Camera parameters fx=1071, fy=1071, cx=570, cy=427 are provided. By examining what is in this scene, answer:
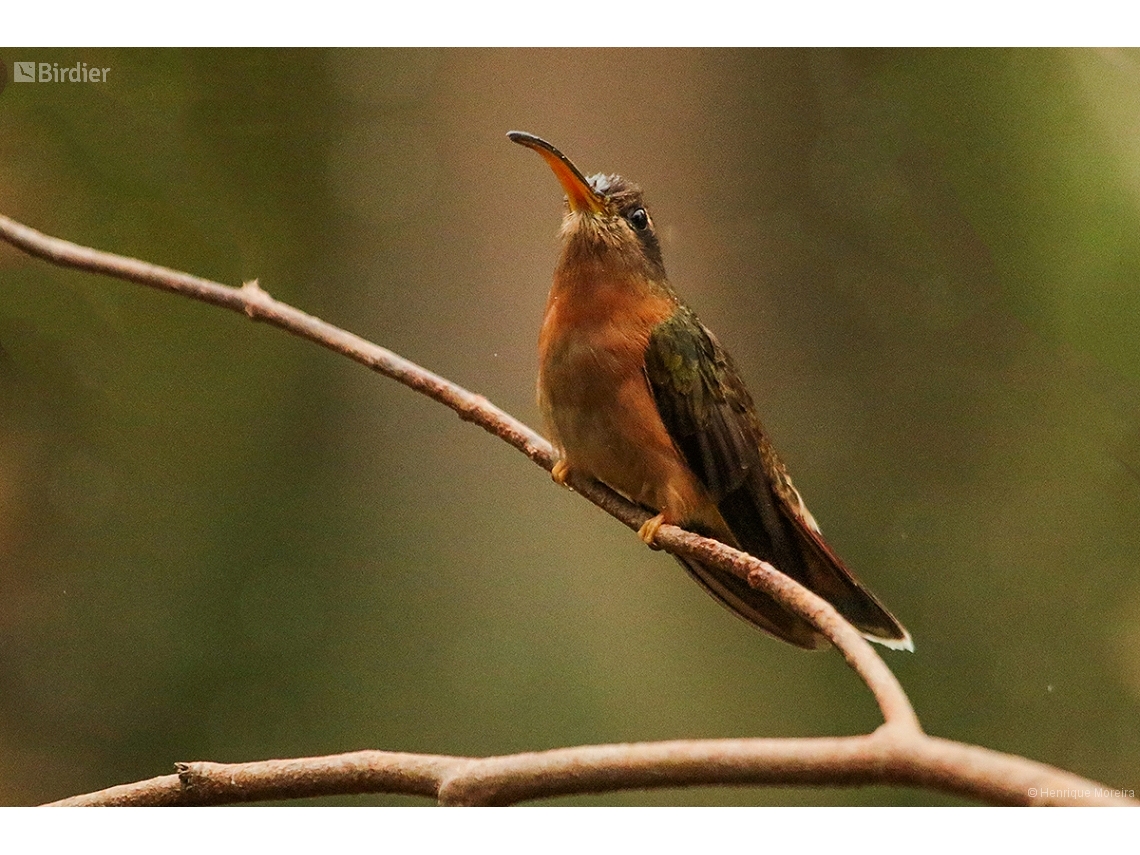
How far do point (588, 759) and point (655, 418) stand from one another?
0.73 metres

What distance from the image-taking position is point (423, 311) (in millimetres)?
2389

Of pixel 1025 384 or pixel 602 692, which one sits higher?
pixel 1025 384

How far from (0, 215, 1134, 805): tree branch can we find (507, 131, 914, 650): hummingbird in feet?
0.38

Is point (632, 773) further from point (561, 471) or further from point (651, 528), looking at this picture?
point (561, 471)

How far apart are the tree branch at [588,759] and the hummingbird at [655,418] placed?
117 mm

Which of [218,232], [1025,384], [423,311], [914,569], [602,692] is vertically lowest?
[602,692]

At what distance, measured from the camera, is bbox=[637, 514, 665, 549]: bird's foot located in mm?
2232

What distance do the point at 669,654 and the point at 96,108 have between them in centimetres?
176

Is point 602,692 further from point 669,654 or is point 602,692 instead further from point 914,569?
point 914,569

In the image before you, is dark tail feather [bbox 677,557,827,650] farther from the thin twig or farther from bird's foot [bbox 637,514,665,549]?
the thin twig

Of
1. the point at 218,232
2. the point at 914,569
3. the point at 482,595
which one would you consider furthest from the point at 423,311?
the point at 914,569

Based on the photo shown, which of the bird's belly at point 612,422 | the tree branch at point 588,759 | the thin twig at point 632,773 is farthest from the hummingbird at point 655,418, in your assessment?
the thin twig at point 632,773

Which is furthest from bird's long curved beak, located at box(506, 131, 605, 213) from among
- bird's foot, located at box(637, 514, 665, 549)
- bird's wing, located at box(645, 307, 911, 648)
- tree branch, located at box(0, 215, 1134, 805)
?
bird's foot, located at box(637, 514, 665, 549)

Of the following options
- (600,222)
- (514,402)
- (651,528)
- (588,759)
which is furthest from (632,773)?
(600,222)
